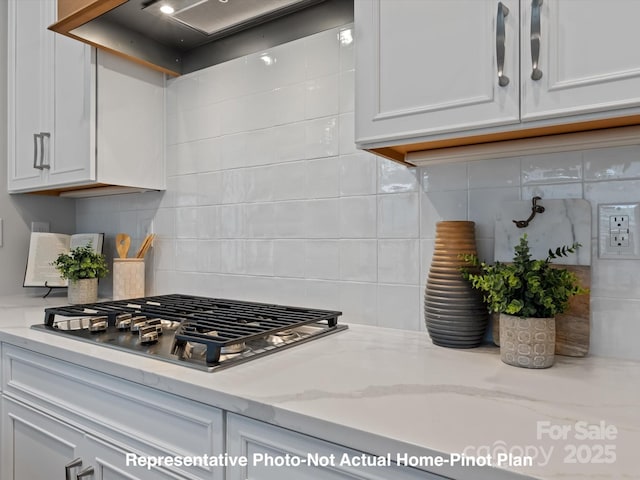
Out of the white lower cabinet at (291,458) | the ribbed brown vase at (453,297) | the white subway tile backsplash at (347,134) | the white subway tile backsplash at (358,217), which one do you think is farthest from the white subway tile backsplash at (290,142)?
the white lower cabinet at (291,458)

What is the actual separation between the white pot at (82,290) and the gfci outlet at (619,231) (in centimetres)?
189

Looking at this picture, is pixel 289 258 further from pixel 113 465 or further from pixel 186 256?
pixel 113 465

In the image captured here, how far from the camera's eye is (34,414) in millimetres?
1260

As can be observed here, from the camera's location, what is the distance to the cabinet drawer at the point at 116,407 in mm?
861

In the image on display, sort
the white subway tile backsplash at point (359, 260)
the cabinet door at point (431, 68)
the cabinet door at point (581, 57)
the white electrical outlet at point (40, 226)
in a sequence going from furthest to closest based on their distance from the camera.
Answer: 1. the white electrical outlet at point (40, 226)
2. the white subway tile backsplash at point (359, 260)
3. the cabinet door at point (431, 68)
4. the cabinet door at point (581, 57)

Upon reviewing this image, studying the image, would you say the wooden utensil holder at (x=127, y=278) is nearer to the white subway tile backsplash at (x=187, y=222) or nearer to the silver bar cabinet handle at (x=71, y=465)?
the white subway tile backsplash at (x=187, y=222)

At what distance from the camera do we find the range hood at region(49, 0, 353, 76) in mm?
1415

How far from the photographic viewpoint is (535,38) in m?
0.83

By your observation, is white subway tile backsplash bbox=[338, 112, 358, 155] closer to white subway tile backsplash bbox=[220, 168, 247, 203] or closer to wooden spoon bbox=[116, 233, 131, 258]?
white subway tile backsplash bbox=[220, 168, 247, 203]

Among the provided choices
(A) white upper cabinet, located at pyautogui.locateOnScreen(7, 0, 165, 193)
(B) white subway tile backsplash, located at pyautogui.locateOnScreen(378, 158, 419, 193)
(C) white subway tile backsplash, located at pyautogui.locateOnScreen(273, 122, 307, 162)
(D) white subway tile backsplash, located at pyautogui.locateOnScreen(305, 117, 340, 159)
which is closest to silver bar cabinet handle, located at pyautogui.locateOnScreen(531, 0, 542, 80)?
(B) white subway tile backsplash, located at pyautogui.locateOnScreen(378, 158, 419, 193)

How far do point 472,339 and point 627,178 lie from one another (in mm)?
531

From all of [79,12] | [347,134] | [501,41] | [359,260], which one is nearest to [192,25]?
[79,12]

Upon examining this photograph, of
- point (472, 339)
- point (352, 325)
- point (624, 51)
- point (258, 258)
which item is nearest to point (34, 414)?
point (258, 258)

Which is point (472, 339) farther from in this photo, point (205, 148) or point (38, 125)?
point (38, 125)
